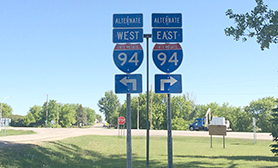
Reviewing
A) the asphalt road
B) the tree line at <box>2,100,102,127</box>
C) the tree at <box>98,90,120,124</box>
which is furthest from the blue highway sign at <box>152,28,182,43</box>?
the tree at <box>98,90,120,124</box>

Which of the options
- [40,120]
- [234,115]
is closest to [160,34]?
[234,115]

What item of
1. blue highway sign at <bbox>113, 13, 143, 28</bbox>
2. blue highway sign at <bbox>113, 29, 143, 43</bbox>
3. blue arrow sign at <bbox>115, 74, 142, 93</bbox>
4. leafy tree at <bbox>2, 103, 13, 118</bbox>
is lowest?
leafy tree at <bbox>2, 103, 13, 118</bbox>

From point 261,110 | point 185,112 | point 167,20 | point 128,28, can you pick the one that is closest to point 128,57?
point 128,28

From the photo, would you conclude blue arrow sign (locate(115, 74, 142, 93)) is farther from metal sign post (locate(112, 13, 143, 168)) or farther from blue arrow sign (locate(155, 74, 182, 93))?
blue arrow sign (locate(155, 74, 182, 93))

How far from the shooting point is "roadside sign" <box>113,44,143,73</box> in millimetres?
5316

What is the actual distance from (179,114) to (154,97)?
28.6 ft

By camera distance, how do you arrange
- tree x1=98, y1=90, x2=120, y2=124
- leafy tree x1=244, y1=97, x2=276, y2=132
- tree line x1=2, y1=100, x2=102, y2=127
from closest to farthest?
leafy tree x1=244, y1=97, x2=276, y2=132, tree line x1=2, y1=100, x2=102, y2=127, tree x1=98, y1=90, x2=120, y2=124

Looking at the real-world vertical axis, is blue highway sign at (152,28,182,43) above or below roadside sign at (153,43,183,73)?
above

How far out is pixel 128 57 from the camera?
5.35 m

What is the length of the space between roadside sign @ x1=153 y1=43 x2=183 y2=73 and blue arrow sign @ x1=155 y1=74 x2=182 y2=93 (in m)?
0.15

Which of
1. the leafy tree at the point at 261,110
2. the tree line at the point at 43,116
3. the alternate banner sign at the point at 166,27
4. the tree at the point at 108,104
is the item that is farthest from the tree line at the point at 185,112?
the alternate banner sign at the point at 166,27

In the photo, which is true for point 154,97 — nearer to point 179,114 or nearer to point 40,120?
point 179,114

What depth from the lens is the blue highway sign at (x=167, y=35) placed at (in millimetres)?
5523

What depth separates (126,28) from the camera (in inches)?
217
